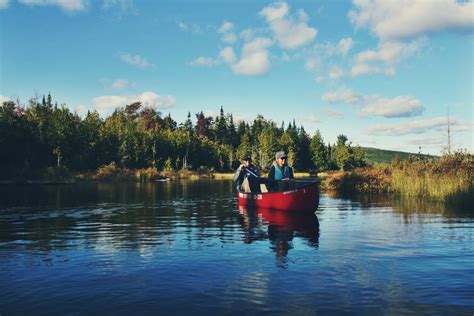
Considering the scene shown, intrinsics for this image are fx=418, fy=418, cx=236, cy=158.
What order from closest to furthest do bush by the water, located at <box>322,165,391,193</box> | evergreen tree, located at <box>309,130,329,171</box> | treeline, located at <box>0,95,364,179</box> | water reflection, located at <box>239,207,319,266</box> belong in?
water reflection, located at <box>239,207,319,266</box>, bush by the water, located at <box>322,165,391,193</box>, treeline, located at <box>0,95,364,179</box>, evergreen tree, located at <box>309,130,329,171</box>

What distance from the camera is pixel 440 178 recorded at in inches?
912

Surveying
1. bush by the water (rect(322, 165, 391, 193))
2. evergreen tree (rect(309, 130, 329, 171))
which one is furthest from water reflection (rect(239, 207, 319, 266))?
evergreen tree (rect(309, 130, 329, 171))

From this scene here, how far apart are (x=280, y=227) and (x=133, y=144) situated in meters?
67.7

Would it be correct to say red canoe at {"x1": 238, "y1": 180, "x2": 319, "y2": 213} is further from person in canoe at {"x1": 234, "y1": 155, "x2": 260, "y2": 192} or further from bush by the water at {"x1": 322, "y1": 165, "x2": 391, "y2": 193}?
bush by the water at {"x1": 322, "y1": 165, "x2": 391, "y2": 193}

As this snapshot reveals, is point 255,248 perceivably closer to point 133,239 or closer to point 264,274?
point 264,274

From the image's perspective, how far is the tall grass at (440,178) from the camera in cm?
2095

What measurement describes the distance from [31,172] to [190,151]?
153ft

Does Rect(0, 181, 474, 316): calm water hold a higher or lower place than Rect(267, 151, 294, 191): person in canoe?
lower

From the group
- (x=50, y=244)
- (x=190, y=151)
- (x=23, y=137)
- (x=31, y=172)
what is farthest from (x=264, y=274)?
(x=190, y=151)

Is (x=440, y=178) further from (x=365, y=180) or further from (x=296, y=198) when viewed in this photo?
(x=296, y=198)

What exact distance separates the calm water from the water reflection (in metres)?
0.05

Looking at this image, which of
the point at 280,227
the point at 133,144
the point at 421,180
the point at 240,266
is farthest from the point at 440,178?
the point at 133,144

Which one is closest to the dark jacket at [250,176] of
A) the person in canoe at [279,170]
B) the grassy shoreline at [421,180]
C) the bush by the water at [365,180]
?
the person in canoe at [279,170]

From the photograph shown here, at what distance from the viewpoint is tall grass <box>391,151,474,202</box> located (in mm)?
20953
